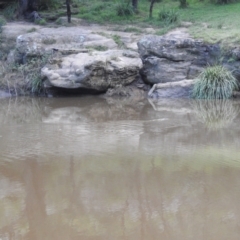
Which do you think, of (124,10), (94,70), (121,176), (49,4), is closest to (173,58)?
(94,70)

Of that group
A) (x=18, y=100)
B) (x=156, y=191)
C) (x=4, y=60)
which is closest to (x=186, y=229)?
(x=156, y=191)

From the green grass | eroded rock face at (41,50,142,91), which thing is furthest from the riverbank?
the green grass

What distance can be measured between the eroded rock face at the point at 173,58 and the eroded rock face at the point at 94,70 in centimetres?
46

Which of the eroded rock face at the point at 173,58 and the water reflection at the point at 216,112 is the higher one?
the eroded rock face at the point at 173,58

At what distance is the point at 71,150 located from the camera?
25.5ft

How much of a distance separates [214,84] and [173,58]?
5.81 feet

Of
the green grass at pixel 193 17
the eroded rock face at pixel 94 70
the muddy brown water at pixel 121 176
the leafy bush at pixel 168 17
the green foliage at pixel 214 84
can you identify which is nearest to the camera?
the muddy brown water at pixel 121 176

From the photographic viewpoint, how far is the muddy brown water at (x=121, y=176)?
4.90 metres

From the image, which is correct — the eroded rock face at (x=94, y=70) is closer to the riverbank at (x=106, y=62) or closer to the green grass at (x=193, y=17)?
the riverbank at (x=106, y=62)

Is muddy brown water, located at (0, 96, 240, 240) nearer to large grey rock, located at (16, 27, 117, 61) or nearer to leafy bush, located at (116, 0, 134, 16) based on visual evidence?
large grey rock, located at (16, 27, 117, 61)

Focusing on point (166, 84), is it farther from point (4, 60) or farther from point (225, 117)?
point (4, 60)

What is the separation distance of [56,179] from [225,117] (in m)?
5.38

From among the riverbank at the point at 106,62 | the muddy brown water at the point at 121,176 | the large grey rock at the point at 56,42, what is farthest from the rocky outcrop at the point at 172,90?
the muddy brown water at the point at 121,176

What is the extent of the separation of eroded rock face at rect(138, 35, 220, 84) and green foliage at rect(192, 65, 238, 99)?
91 cm
